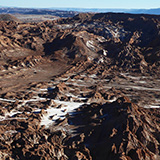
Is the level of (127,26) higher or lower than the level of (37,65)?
higher

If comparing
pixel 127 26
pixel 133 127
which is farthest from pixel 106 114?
pixel 127 26

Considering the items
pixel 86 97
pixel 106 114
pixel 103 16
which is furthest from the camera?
pixel 103 16

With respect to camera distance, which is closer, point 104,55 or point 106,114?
point 106,114

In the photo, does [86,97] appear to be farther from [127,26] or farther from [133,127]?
[127,26]

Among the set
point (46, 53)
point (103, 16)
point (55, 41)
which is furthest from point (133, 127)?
point (103, 16)

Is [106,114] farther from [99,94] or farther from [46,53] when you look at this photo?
[46,53]

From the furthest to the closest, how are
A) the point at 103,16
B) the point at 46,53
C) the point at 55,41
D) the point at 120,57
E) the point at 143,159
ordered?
the point at 103,16 < the point at 55,41 < the point at 46,53 < the point at 120,57 < the point at 143,159
